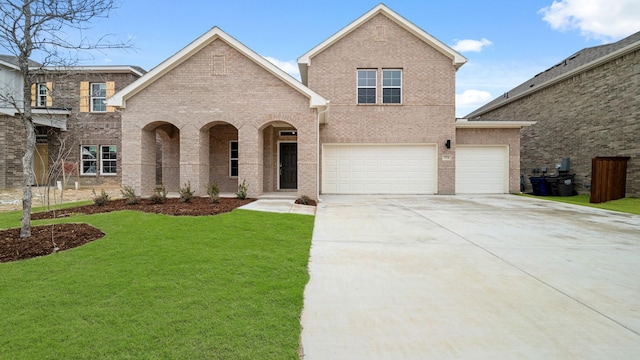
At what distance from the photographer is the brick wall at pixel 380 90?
14.8 meters

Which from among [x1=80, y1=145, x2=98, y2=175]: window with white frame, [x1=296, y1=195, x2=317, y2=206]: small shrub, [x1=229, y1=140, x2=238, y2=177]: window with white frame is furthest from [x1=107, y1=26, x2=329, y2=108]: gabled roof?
[x1=80, y1=145, x2=98, y2=175]: window with white frame

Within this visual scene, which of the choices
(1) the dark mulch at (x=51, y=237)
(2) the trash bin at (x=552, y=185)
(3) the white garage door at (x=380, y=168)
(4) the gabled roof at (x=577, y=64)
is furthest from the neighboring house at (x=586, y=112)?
(1) the dark mulch at (x=51, y=237)

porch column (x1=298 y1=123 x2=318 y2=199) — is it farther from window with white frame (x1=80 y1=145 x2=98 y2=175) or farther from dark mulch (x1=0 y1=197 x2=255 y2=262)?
window with white frame (x1=80 y1=145 x2=98 y2=175)

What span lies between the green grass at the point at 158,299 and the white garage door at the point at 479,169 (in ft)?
41.0

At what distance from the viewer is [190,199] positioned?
1041 centimetres

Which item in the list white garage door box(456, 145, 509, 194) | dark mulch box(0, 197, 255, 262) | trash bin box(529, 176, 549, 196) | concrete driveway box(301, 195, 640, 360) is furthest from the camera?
trash bin box(529, 176, 549, 196)

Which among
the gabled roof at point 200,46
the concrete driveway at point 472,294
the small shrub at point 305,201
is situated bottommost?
the concrete driveway at point 472,294

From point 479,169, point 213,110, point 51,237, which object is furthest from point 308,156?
point 479,169

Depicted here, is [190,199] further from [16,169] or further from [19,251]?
[16,169]

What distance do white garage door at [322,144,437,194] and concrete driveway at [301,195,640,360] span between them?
7.97 metres

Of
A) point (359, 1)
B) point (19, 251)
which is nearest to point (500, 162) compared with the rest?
point (359, 1)

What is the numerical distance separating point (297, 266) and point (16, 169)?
1976 cm

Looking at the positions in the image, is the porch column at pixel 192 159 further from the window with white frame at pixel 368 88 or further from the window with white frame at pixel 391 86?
the window with white frame at pixel 391 86

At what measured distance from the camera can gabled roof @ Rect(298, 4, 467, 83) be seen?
14641 mm
